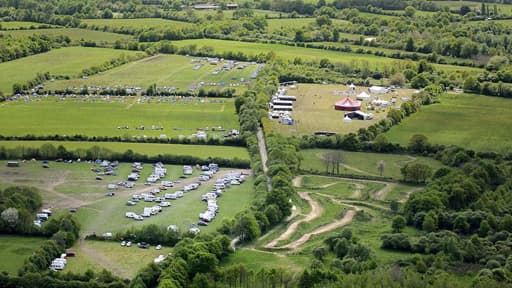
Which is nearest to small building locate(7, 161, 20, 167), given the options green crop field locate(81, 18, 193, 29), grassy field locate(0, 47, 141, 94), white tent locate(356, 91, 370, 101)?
grassy field locate(0, 47, 141, 94)

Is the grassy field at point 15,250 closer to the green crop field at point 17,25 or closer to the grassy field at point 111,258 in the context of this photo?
the grassy field at point 111,258

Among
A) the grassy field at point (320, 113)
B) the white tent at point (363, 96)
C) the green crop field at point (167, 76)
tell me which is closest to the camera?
the grassy field at point (320, 113)

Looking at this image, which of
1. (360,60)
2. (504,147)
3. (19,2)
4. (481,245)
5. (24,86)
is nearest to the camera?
(481,245)

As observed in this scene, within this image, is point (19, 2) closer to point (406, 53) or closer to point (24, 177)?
point (406, 53)

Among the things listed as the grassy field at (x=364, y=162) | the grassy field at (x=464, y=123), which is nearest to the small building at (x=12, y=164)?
the grassy field at (x=364, y=162)

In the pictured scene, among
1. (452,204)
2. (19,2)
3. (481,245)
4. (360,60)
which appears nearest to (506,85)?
(360,60)

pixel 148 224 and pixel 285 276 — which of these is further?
pixel 148 224
